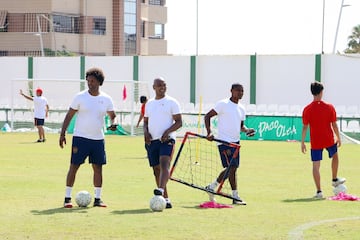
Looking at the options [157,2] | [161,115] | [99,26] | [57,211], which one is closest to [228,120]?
[161,115]

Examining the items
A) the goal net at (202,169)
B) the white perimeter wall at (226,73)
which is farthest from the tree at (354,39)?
the goal net at (202,169)

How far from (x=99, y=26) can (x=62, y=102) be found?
Answer: 2882 centimetres

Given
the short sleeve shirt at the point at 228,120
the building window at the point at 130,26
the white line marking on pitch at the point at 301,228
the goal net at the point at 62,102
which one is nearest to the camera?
the white line marking on pitch at the point at 301,228

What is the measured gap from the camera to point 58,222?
40.0ft

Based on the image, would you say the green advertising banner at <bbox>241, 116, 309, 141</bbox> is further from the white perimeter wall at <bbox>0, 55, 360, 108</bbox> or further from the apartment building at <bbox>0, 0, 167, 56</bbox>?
the apartment building at <bbox>0, 0, 167, 56</bbox>

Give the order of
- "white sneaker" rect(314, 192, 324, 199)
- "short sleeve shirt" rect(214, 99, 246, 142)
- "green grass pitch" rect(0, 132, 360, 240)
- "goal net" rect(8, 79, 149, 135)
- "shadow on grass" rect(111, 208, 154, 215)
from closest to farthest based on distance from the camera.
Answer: "green grass pitch" rect(0, 132, 360, 240) → "shadow on grass" rect(111, 208, 154, 215) → "short sleeve shirt" rect(214, 99, 246, 142) → "white sneaker" rect(314, 192, 324, 199) → "goal net" rect(8, 79, 149, 135)

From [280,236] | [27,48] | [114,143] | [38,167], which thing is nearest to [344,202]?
[280,236]

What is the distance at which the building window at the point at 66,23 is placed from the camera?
262 feet

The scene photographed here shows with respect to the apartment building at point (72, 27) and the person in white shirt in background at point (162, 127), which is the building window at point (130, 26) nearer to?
the apartment building at point (72, 27)

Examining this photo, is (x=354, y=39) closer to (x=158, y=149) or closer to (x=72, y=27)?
(x=72, y=27)

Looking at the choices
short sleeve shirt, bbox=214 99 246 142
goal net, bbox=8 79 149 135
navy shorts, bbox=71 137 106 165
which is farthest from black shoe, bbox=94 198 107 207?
goal net, bbox=8 79 149 135

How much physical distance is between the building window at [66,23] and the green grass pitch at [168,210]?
56.4 meters

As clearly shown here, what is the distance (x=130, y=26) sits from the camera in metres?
87.6

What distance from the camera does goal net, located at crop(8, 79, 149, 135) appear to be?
4481 cm
